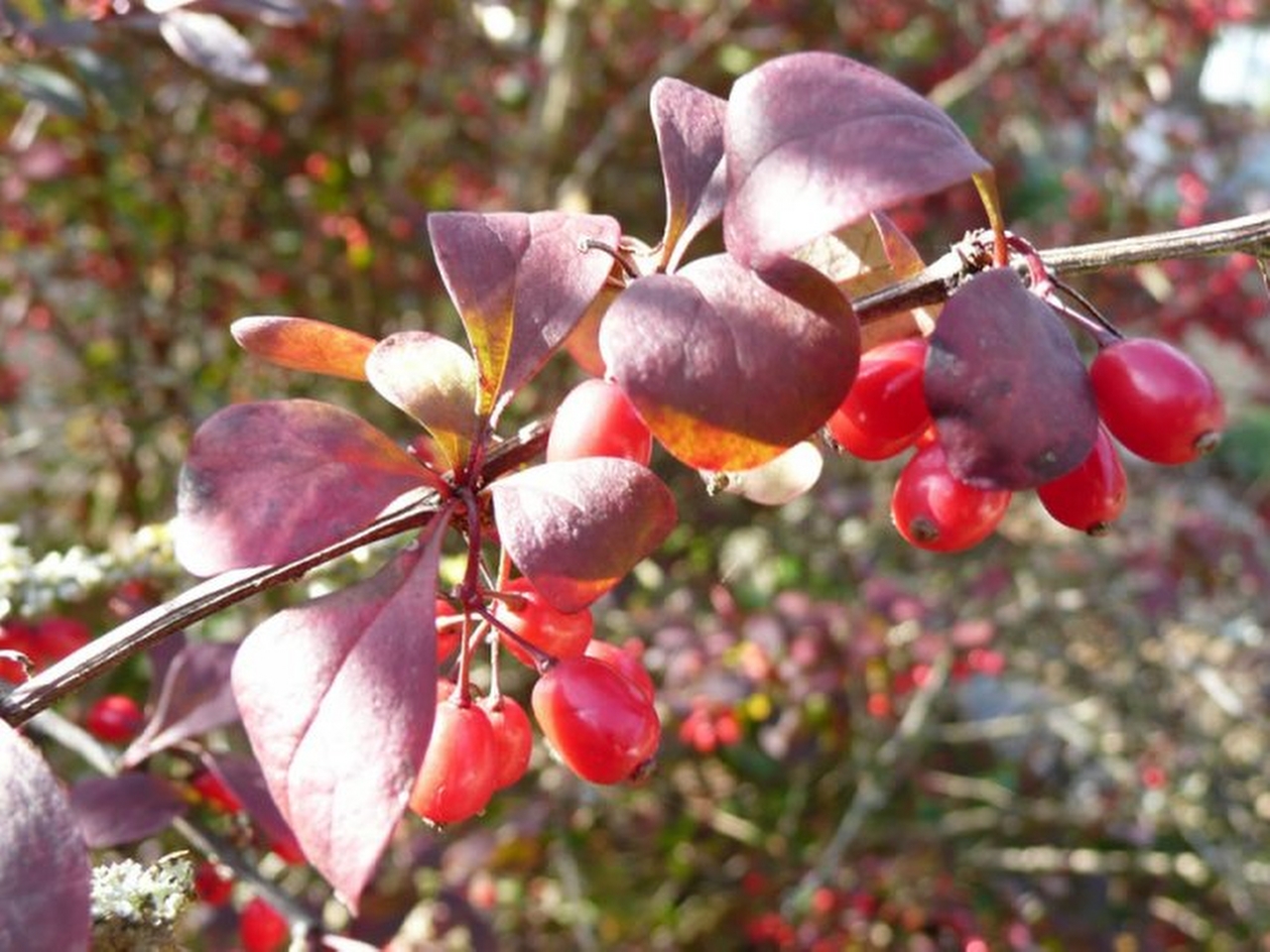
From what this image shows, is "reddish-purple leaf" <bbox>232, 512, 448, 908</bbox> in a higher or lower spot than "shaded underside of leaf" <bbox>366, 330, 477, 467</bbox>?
lower

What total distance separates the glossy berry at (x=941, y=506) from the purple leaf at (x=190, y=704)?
2.68 ft

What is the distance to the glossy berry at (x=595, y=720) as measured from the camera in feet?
2.61

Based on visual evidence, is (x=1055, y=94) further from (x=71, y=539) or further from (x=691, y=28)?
(x=71, y=539)

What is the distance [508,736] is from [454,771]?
75 mm

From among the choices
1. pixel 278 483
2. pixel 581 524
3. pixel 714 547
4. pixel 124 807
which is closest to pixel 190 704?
pixel 124 807

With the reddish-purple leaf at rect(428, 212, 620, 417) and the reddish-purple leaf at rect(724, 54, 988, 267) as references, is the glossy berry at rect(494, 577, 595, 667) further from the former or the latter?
the reddish-purple leaf at rect(724, 54, 988, 267)

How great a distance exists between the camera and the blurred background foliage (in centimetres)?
292

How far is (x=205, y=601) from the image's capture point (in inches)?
30.4

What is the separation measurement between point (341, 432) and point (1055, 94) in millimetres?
4826

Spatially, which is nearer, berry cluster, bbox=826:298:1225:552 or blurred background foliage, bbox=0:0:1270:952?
berry cluster, bbox=826:298:1225:552

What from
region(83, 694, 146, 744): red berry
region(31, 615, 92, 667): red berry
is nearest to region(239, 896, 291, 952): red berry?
region(83, 694, 146, 744): red berry

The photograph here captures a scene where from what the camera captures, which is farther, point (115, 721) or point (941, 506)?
point (115, 721)

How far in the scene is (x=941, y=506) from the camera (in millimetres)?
773

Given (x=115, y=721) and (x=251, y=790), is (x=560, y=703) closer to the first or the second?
(x=251, y=790)
